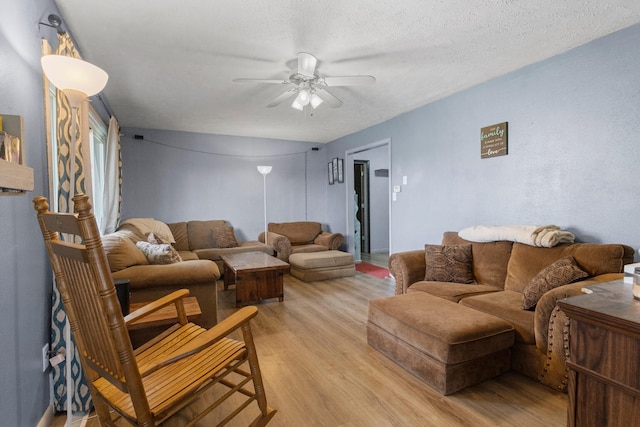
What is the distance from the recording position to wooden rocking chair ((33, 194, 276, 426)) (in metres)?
0.97

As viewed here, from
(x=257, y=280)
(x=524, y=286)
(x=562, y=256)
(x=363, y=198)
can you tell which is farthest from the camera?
(x=363, y=198)

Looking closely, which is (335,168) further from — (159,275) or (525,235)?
(159,275)

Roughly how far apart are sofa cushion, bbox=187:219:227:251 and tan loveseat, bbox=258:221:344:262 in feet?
2.90

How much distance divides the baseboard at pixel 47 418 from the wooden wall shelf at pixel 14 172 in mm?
1222

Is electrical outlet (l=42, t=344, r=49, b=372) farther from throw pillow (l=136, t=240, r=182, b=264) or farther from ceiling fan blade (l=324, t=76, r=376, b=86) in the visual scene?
ceiling fan blade (l=324, t=76, r=376, b=86)

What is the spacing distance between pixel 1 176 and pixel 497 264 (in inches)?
127

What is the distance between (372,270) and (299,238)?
1514 mm

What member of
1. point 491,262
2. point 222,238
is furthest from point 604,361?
point 222,238

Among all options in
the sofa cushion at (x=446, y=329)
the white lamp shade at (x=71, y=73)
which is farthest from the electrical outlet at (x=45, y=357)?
the sofa cushion at (x=446, y=329)

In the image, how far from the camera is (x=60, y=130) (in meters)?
1.82

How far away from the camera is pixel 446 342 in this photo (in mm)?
1842

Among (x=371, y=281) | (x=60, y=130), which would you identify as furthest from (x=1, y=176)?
(x=371, y=281)

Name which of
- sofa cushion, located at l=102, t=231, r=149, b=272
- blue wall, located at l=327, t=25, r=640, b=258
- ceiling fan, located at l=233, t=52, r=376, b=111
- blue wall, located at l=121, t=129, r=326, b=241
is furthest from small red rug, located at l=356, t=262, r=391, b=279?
sofa cushion, located at l=102, t=231, r=149, b=272

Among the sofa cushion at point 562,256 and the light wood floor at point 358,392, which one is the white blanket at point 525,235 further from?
the light wood floor at point 358,392
